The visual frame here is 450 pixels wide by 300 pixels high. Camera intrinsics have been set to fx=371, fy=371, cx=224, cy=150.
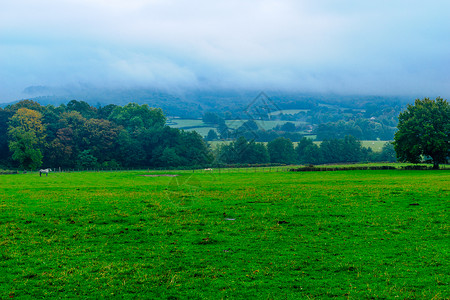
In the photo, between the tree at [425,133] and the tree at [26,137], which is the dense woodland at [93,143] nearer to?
the tree at [26,137]

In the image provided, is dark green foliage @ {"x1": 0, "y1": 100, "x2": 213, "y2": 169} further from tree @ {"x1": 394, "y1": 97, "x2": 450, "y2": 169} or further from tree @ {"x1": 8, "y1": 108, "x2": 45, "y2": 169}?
tree @ {"x1": 394, "y1": 97, "x2": 450, "y2": 169}

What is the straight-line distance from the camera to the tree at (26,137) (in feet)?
300

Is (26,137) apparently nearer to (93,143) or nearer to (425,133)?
(93,143)

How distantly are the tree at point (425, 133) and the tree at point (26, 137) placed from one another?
278ft

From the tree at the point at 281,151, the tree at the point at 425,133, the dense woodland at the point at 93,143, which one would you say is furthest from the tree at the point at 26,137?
the tree at the point at 425,133

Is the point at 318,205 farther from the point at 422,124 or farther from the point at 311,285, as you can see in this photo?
the point at 422,124

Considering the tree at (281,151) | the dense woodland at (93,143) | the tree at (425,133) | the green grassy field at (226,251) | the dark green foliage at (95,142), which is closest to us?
the green grassy field at (226,251)

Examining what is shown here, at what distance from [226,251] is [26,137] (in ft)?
320

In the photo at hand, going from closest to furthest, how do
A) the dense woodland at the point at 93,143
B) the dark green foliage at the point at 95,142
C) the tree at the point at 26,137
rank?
the tree at the point at 26,137, the dense woodland at the point at 93,143, the dark green foliage at the point at 95,142

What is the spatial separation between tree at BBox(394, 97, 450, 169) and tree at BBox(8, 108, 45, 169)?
3337 inches

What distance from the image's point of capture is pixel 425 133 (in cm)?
7388

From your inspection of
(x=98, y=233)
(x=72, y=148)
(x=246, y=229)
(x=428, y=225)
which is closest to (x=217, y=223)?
(x=246, y=229)

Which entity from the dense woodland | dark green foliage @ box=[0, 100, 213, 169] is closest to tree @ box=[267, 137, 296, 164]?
the dense woodland

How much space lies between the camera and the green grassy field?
1052cm
